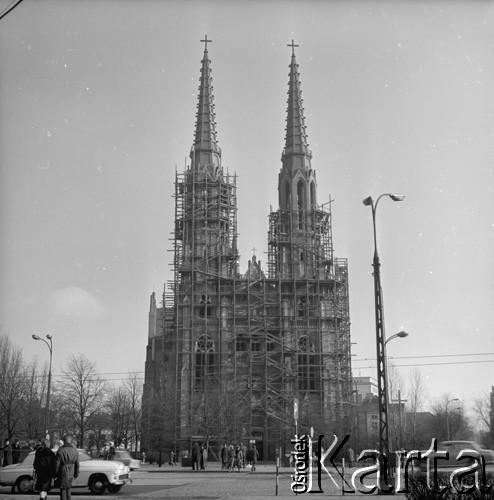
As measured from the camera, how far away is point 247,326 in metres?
81.4

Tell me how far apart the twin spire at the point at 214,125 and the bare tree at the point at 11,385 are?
36513 millimetres

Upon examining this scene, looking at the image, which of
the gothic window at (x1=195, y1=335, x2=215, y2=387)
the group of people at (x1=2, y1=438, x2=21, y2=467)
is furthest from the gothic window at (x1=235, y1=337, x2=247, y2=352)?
the group of people at (x1=2, y1=438, x2=21, y2=467)

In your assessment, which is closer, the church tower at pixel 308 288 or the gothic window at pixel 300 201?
the church tower at pixel 308 288

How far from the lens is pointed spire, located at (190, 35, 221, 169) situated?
9069 cm

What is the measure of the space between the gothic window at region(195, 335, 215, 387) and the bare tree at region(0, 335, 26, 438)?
21.0 metres

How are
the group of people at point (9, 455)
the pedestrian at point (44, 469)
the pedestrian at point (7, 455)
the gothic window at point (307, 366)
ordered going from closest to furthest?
the pedestrian at point (44, 469)
the group of people at point (9, 455)
the pedestrian at point (7, 455)
the gothic window at point (307, 366)

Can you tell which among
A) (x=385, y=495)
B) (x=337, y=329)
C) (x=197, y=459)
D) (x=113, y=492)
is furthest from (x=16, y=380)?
(x=385, y=495)

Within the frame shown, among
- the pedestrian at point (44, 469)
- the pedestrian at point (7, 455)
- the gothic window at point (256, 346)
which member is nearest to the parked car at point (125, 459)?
the pedestrian at point (7, 455)

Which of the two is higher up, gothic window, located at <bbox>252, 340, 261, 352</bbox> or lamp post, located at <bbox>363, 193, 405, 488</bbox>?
gothic window, located at <bbox>252, 340, 261, 352</bbox>

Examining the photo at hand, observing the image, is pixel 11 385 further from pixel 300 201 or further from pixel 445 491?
pixel 445 491

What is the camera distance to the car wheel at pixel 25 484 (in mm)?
23039

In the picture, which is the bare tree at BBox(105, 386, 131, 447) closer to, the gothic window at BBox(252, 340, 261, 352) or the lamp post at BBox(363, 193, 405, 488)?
the gothic window at BBox(252, 340, 261, 352)

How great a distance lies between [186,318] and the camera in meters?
81.3

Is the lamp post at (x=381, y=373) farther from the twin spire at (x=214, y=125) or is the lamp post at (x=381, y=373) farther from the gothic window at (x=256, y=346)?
the twin spire at (x=214, y=125)
